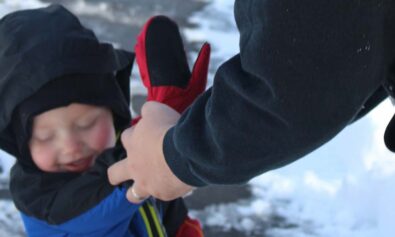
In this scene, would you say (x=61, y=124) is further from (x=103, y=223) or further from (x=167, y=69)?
(x=167, y=69)

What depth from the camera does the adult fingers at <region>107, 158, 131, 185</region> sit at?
1273mm

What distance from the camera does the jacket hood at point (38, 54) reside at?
1447 millimetres

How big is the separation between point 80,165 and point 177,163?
701 millimetres

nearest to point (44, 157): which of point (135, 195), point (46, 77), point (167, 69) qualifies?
point (46, 77)

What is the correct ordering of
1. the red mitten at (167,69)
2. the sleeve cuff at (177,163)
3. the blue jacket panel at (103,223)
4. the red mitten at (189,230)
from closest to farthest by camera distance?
the sleeve cuff at (177,163)
the red mitten at (167,69)
the blue jacket panel at (103,223)
the red mitten at (189,230)

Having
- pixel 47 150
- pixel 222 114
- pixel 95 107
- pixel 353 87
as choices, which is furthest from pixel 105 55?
pixel 353 87

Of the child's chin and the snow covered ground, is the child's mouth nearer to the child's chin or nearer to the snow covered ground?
the child's chin

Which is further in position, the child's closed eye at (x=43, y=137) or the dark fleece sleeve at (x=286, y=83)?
the child's closed eye at (x=43, y=137)

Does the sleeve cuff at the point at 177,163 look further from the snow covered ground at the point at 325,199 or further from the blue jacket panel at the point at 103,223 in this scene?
the snow covered ground at the point at 325,199

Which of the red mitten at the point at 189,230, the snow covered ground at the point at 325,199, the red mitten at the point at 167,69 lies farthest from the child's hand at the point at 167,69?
the snow covered ground at the point at 325,199

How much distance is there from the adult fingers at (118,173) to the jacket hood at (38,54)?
0.90 ft

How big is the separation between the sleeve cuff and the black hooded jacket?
50 centimetres

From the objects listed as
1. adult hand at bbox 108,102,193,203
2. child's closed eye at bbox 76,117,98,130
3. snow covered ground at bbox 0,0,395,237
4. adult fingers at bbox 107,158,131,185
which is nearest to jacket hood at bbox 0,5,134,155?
child's closed eye at bbox 76,117,98,130

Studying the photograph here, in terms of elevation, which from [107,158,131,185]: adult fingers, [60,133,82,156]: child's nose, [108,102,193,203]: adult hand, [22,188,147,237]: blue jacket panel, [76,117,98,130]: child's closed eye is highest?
[108,102,193,203]: adult hand
